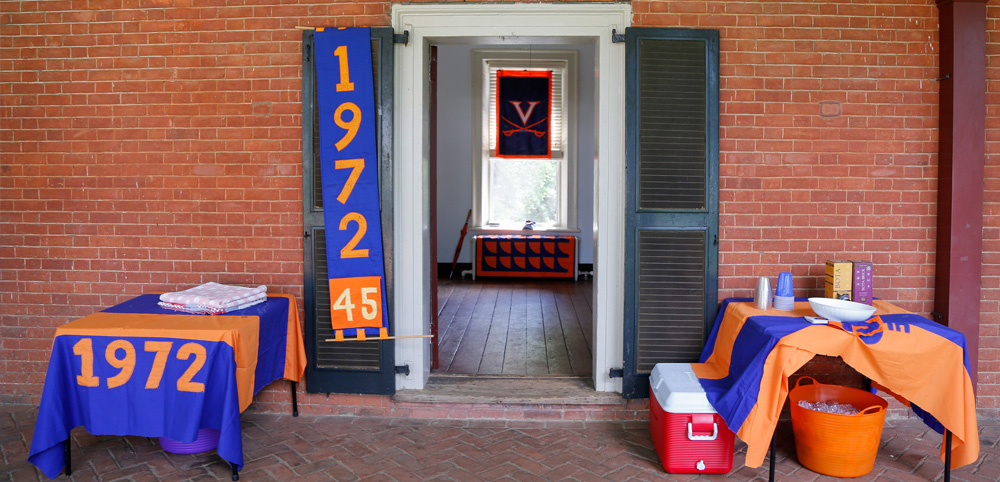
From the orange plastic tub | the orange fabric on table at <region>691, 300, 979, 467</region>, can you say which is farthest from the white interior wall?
the orange fabric on table at <region>691, 300, 979, 467</region>

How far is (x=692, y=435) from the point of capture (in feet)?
10.4

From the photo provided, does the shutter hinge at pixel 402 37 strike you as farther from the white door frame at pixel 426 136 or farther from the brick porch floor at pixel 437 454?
the brick porch floor at pixel 437 454

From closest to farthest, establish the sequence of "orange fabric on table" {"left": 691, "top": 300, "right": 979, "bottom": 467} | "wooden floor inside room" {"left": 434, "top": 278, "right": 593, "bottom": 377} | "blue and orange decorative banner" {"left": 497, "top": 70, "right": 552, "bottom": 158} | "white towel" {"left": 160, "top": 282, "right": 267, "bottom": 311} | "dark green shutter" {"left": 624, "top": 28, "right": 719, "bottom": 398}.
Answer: "orange fabric on table" {"left": 691, "top": 300, "right": 979, "bottom": 467} → "white towel" {"left": 160, "top": 282, "right": 267, "bottom": 311} → "dark green shutter" {"left": 624, "top": 28, "right": 719, "bottom": 398} → "wooden floor inside room" {"left": 434, "top": 278, "right": 593, "bottom": 377} → "blue and orange decorative banner" {"left": 497, "top": 70, "right": 552, "bottom": 158}

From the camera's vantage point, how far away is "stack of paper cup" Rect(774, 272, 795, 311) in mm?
3518

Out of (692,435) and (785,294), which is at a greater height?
(785,294)

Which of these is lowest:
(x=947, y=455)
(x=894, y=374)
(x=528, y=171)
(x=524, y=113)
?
(x=947, y=455)

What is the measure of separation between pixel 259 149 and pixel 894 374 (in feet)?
12.1

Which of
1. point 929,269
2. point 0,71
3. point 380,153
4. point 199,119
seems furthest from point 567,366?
point 0,71

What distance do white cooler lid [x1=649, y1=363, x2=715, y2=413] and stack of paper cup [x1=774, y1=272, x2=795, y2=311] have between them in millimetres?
619

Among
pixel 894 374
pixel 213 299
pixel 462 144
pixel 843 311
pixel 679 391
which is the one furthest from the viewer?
pixel 462 144

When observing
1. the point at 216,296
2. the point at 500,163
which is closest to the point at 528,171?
the point at 500,163

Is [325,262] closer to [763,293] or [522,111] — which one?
[763,293]

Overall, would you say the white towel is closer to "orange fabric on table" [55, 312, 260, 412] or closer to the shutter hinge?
"orange fabric on table" [55, 312, 260, 412]

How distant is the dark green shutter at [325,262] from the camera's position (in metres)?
3.81
